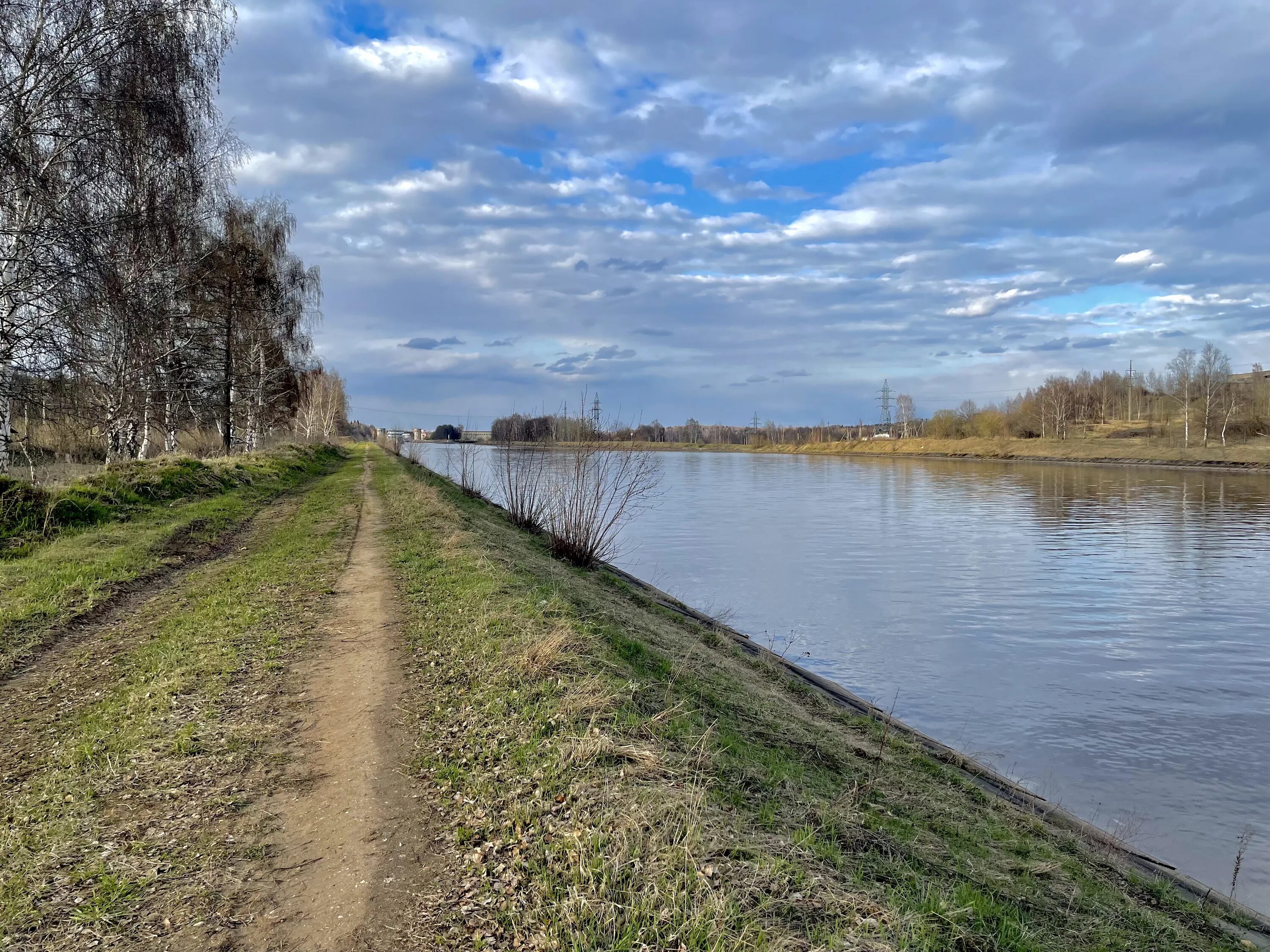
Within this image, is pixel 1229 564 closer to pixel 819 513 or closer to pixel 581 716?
pixel 819 513

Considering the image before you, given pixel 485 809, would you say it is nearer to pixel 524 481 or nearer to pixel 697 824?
pixel 697 824

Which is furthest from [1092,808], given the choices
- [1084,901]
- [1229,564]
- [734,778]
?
[1229,564]

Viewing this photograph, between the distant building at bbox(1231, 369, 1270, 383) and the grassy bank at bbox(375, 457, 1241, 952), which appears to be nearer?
the grassy bank at bbox(375, 457, 1241, 952)

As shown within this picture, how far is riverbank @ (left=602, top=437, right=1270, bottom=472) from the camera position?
7031 cm

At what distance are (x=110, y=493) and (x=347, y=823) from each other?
13.8 meters

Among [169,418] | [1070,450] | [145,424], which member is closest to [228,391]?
[169,418]

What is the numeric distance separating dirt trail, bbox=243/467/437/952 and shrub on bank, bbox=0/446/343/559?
25.9 ft

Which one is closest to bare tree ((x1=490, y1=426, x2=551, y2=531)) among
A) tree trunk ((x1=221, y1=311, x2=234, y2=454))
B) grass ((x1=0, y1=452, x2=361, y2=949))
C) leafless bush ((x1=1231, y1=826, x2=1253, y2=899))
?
grass ((x1=0, y1=452, x2=361, y2=949))

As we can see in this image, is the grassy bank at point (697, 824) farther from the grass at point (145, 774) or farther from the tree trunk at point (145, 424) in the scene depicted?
the tree trunk at point (145, 424)

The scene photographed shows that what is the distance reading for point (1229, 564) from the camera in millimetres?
21172

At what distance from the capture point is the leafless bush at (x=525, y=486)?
61.9 ft

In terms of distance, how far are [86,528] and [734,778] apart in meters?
12.7

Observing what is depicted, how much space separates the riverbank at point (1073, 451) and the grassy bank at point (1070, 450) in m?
0.07

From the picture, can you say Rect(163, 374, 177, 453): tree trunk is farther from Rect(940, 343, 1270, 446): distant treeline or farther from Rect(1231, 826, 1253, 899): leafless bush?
Rect(940, 343, 1270, 446): distant treeline
